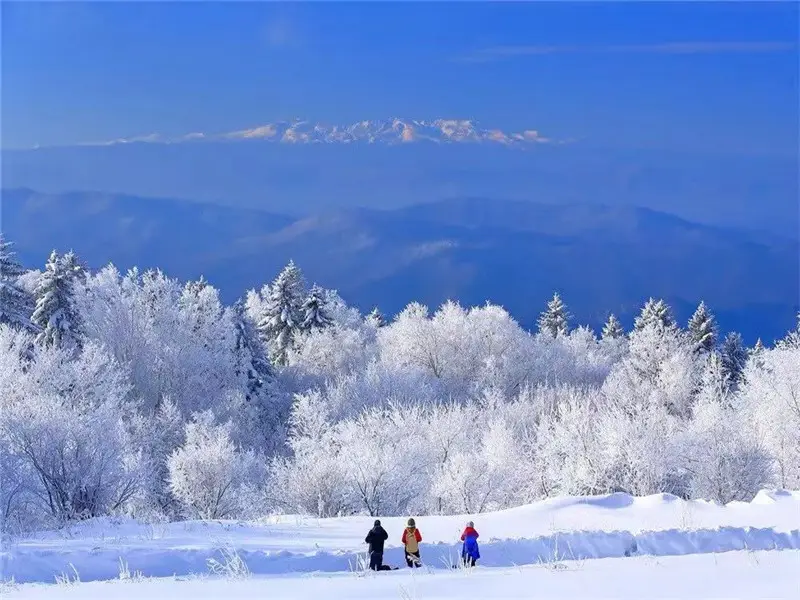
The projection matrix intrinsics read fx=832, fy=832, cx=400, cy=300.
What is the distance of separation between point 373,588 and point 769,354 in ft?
111

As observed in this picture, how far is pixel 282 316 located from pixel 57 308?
18.1 metres

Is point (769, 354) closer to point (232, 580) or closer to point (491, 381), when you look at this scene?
point (491, 381)

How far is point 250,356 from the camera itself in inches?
1975

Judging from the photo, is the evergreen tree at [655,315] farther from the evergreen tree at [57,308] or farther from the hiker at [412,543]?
the hiker at [412,543]

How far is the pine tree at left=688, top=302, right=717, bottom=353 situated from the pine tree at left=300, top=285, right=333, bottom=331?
2546 centimetres

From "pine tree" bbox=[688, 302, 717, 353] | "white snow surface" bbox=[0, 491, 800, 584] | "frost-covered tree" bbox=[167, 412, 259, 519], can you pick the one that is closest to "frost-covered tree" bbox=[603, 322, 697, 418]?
"pine tree" bbox=[688, 302, 717, 353]

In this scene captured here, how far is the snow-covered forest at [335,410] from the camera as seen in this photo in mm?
25453

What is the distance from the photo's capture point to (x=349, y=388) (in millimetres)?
48719

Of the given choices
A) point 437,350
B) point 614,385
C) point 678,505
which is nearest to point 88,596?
point 678,505

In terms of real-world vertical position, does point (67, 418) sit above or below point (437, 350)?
below

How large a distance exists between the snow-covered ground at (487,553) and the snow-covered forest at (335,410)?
5823 mm

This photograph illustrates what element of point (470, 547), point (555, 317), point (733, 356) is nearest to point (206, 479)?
point (470, 547)

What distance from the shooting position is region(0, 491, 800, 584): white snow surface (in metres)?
14.8

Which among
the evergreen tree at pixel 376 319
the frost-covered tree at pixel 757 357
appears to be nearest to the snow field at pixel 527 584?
the frost-covered tree at pixel 757 357
